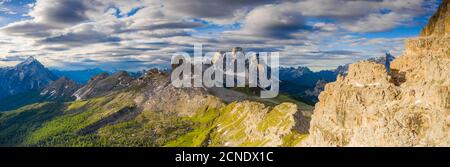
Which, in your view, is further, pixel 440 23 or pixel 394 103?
pixel 440 23

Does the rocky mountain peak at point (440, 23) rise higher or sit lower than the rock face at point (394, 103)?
higher

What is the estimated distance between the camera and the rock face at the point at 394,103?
120m

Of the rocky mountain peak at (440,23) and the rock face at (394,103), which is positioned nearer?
the rock face at (394,103)

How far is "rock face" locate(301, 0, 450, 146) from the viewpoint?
395 ft

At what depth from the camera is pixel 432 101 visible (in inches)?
4769

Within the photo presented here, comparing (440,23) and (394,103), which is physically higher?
(440,23)

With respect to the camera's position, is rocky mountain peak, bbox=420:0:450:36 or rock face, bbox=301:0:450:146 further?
rocky mountain peak, bbox=420:0:450:36

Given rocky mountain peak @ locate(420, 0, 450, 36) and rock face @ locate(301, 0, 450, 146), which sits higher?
rocky mountain peak @ locate(420, 0, 450, 36)

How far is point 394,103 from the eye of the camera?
5300 inches
